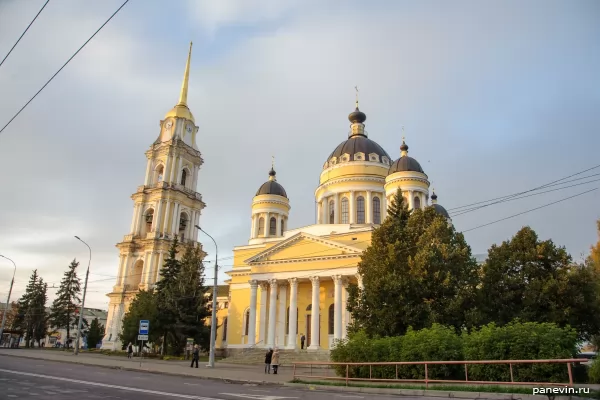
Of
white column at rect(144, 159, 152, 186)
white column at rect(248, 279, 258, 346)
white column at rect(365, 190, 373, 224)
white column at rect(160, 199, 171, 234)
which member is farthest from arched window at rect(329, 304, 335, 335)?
white column at rect(144, 159, 152, 186)

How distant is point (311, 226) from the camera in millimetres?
44344

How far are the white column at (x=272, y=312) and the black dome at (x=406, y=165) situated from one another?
15895 millimetres

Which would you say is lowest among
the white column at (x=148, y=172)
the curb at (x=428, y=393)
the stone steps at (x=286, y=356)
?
the curb at (x=428, y=393)

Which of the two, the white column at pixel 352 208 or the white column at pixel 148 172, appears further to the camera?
the white column at pixel 148 172

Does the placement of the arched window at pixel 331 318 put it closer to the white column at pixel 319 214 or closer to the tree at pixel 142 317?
the white column at pixel 319 214

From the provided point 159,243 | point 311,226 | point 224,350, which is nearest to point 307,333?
point 224,350

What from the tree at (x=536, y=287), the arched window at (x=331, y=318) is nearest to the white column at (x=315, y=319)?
the arched window at (x=331, y=318)

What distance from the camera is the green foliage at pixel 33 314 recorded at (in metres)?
59.0

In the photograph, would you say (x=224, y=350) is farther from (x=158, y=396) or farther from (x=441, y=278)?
(x=158, y=396)

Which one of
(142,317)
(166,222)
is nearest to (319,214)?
(166,222)

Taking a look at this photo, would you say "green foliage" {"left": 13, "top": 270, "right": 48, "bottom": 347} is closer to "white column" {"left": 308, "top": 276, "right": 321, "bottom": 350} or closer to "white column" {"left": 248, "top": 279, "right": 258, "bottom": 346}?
"white column" {"left": 248, "top": 279, "right": 258, "bottom": 346}

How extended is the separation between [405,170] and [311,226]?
10.4 metres

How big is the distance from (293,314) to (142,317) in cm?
1248

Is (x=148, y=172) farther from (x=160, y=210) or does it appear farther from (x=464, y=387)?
(x=464, y=387)
